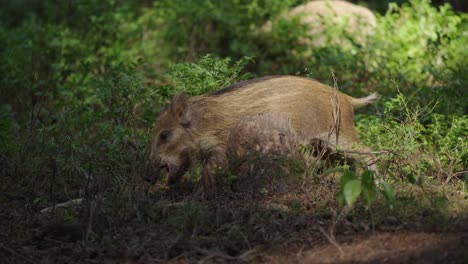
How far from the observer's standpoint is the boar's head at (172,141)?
5.74 meters

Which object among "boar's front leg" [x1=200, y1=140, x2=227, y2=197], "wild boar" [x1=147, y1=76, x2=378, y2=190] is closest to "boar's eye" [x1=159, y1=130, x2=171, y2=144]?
"wild boar" [x1=147, y1=76, x2=378, y2=190]

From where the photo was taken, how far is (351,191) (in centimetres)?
415

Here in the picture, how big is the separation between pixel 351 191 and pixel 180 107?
1958mm

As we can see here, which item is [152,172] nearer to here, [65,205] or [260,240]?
[65,205]

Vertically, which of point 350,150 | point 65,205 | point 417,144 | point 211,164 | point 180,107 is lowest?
point 65,205

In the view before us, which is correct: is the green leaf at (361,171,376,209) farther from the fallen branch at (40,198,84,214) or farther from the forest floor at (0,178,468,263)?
the fallen branch at (40,198,84,214)

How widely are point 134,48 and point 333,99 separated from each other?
4.07 metres

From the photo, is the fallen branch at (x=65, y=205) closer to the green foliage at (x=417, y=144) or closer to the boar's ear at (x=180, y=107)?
the boar's ear at (x=180, y=107)

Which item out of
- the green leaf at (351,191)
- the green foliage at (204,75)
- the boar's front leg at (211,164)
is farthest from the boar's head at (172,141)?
the green leaf at (351,191)

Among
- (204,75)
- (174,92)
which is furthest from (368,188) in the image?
(174,92)

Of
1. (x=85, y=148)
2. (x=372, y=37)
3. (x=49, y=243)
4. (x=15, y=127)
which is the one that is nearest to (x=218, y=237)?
(x=49, y=243)

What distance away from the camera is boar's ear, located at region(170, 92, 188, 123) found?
18.6 feet

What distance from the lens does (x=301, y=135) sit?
569cm

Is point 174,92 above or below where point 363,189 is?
below
